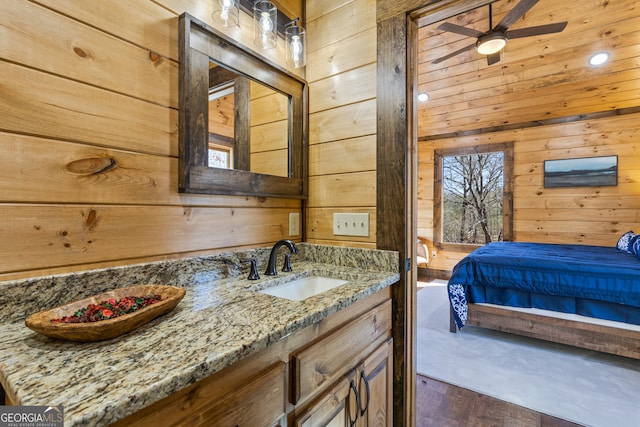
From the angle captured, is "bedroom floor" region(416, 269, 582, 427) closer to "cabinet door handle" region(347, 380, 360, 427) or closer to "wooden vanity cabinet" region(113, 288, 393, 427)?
"wooden vanity cabinet" region(113, 288, 393, 427)

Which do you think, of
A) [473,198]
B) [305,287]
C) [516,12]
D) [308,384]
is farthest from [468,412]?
[473,198]

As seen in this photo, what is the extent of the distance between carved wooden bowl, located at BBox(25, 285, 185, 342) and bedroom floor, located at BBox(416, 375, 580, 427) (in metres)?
1.59

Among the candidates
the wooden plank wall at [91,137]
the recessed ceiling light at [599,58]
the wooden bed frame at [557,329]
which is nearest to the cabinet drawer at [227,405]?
the wooden plank wall at [91,137]

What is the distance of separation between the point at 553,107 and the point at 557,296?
278 centimetres

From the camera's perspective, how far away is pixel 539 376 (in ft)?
6.81

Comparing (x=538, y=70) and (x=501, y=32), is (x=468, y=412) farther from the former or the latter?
(x=538, y=70)

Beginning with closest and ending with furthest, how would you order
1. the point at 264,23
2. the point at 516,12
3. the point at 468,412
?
1. the point at 264,23
2. the point at 468,412
3. the point at 516,12

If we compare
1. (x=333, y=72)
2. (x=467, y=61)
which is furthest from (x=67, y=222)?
(x=467, y=61)

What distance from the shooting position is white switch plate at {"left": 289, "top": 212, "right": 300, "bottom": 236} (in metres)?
1.54

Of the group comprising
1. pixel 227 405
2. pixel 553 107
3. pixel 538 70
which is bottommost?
pixel 227 405

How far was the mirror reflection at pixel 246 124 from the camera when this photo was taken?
1.18m

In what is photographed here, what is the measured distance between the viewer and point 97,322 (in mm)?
604

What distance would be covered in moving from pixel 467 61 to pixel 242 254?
3.48 metres

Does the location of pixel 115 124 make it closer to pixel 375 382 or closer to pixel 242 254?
pixel 242 254
